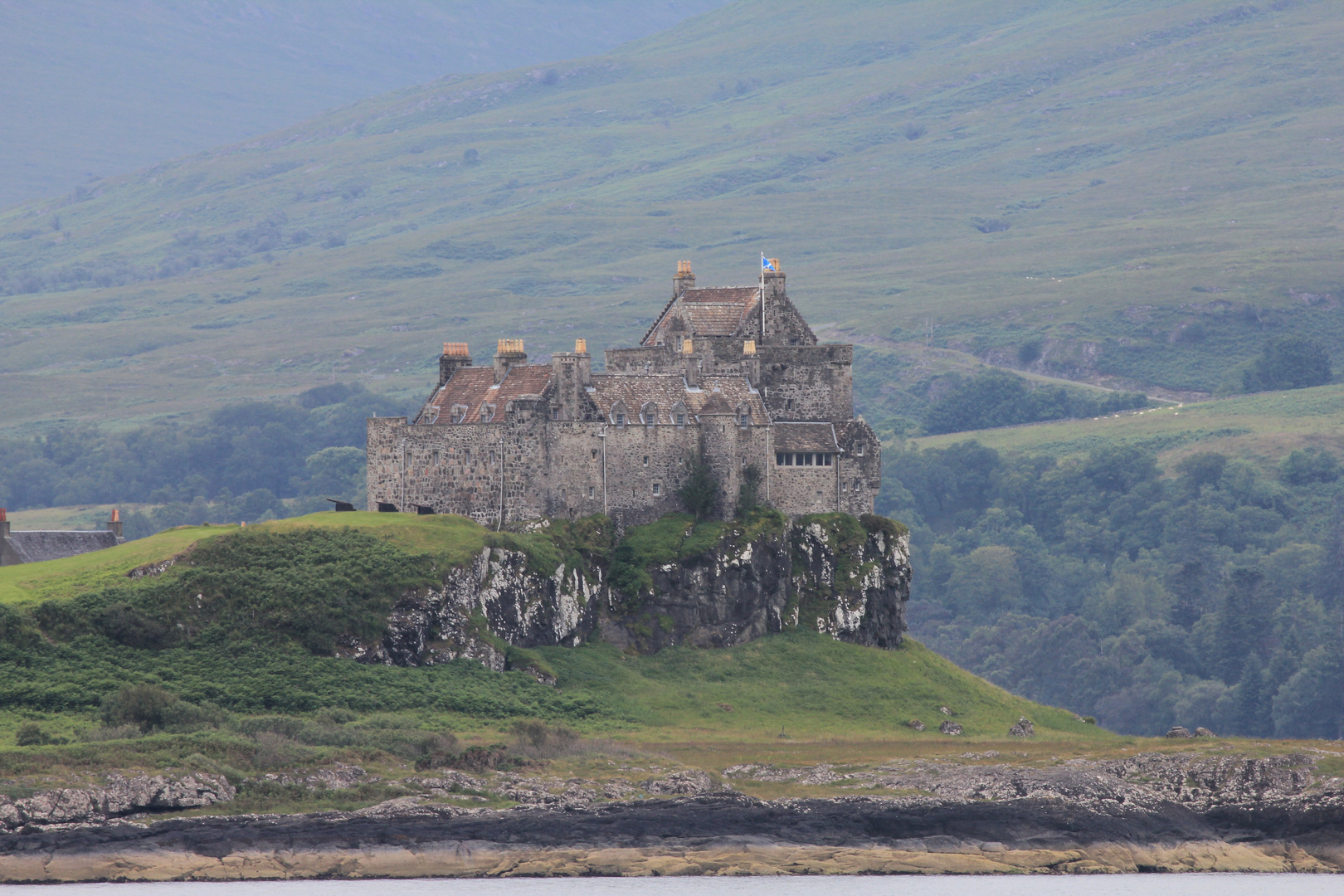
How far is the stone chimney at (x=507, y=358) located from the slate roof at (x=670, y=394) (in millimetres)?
4011

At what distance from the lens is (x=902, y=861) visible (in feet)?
244

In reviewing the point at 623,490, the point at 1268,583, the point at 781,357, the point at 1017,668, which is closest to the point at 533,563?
the point at 623,490

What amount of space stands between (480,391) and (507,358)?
6.92 ft

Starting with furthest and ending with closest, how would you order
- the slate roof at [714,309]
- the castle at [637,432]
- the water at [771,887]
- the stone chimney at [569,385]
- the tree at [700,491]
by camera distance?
the slate roof at [714,309] → the tree at [700,491] → the castle at [637,432] → the stone chimney at [569,385] → the water at [771,887]

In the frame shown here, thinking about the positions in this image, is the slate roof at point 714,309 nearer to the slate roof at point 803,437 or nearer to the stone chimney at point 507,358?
the slate roof at point 803,437

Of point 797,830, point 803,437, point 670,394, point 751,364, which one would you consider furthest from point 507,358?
point 797,830

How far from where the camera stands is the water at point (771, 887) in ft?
220

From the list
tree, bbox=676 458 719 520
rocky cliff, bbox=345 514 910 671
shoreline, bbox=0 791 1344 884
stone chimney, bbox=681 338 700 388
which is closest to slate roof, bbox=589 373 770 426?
stone chimney, bbox=681 338 700 388

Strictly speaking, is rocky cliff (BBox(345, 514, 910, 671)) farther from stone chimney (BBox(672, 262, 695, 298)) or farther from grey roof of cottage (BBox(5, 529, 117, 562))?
grey roof of cottage (BBox(5, 529, 117, 562))

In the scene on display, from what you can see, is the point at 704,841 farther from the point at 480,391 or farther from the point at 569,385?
the point at 480,391

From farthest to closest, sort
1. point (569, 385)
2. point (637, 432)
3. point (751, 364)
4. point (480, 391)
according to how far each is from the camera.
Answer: point (751, 364), point (480, 391), point (637, 432), point (569, 385)

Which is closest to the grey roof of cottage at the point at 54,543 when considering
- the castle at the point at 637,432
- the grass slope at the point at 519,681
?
the grass slope at the point at 519,681

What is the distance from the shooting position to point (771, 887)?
70.5m

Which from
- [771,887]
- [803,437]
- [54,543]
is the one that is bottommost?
[771,887]
